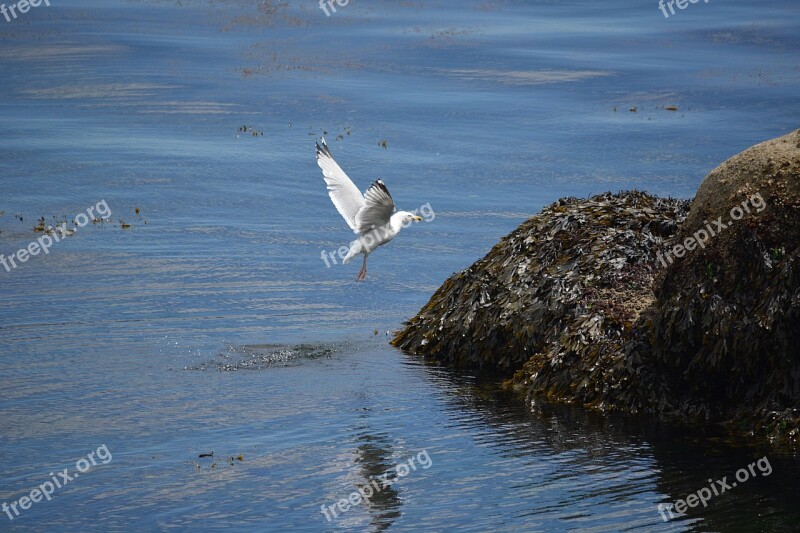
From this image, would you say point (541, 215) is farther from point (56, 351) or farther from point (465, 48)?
point (465, 48)

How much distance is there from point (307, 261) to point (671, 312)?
10834mm

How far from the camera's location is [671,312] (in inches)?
539

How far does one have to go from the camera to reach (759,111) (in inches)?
1677

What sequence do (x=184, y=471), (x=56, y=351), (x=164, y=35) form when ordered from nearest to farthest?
(x=184, y=471) → (x=56, y=351) → (x=164, y=35)

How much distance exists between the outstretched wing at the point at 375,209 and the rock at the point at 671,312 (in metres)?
1.77

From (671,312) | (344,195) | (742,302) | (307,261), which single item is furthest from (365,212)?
(307,261)

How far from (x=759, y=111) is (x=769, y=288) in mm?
31425

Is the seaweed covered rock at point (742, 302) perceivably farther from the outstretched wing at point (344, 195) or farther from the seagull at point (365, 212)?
the outstretched wing at point (344, 195)

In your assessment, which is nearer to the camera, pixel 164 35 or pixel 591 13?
pixel 164 35

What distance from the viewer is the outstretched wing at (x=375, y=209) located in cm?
1562

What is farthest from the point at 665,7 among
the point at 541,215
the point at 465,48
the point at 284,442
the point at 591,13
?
the point at 284,442

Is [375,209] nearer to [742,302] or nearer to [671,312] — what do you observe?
[671,312]

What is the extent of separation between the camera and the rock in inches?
514

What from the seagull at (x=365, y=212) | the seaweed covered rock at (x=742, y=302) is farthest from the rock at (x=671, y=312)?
the seagull at (x=365, y=212)
